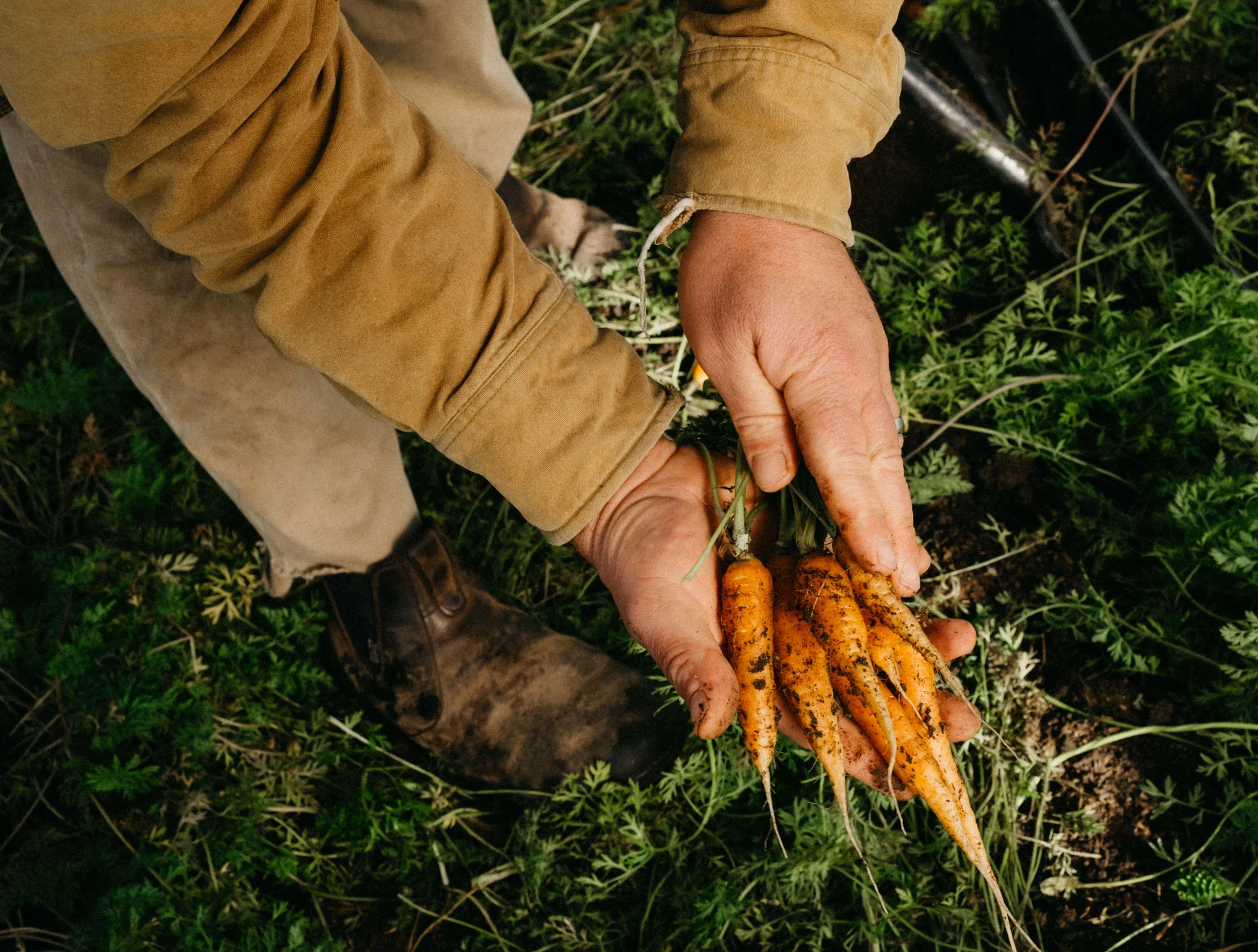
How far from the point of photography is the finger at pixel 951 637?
6.81ft

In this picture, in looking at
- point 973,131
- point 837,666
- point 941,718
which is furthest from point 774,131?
point 973,131

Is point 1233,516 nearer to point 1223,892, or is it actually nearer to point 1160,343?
point 1160,343

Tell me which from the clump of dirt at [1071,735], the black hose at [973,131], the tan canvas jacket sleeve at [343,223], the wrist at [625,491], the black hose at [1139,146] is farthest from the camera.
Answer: the black hose at [973,131]

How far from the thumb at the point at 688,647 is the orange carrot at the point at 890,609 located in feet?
1.31

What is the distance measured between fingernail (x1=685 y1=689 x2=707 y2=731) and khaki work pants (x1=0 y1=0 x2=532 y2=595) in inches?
43.1

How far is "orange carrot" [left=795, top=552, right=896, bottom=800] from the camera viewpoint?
1979 mm

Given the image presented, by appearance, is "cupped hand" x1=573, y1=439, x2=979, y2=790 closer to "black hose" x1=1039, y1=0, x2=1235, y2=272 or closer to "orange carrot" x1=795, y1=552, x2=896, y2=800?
"orange carrot" x1=795, y1=552, x2=896, y2=800

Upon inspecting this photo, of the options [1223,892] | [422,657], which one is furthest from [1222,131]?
[422,657]

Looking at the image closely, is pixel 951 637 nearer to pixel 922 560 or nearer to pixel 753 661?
pixel 922 560

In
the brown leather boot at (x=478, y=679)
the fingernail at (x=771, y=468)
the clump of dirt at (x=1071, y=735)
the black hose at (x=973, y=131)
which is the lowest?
the brown leather boot at (x=478, y=679)

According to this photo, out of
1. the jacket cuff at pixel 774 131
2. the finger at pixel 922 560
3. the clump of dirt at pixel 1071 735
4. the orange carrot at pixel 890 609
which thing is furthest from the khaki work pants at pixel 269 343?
the clump of dirt at pixel 1071 735

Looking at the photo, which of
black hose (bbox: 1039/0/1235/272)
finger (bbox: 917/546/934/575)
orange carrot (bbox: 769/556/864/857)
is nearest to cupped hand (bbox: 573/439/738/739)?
orange carrot (bbox: 769/556/864/857)

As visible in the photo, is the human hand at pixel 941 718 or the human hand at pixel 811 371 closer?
the human hand at pixel 811 371

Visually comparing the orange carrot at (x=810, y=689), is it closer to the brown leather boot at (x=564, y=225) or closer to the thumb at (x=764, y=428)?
the thumb at (x=764, y=428)
